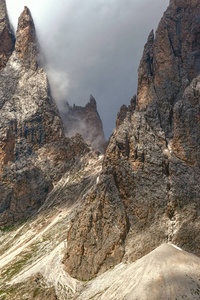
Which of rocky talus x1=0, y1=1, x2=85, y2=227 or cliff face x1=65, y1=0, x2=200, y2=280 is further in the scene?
rocky talus x1=0, y1=1, x2=85, y2=227

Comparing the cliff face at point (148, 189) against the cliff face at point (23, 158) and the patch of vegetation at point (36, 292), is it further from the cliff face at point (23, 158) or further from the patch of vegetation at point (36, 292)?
the cliff face at point (23, 158)

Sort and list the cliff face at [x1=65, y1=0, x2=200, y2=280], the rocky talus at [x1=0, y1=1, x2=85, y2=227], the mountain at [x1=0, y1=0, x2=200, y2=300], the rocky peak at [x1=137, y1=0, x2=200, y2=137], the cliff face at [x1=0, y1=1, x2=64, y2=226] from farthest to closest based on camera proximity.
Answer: the rocky talus at [x1=0, y1=1, x2=85, y2=227]
the cliff face at [x1=0, y1=1, x2=64, y2=226]
the rocky peak at [x1=137, y1=0, x2=200, y2=137]
the cliff face at [x1=65, y1=0, x2=200, y2=280]
the mountain at [x1=0, y1=0, x2=200, y2=300]

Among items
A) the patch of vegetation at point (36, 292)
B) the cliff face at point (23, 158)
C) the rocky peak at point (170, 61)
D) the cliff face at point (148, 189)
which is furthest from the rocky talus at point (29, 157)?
the rocky peak at point (170, 61)

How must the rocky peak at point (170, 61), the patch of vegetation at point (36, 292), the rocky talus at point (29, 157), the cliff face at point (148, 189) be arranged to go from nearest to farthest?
the cliff face at point (148, 189), the patch of vegetation at point (36, 292), the rocky peak at point (170, 61), the rocky talus at point (29, 157)

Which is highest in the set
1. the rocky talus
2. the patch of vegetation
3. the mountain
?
the rocky talus

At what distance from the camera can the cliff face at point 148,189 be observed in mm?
72000

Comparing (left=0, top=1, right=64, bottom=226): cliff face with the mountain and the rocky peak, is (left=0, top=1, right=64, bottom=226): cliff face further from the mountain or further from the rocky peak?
the rocky peak

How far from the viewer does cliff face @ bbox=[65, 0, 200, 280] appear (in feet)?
236

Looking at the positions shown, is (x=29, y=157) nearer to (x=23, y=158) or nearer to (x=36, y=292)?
(x=23, y=158)

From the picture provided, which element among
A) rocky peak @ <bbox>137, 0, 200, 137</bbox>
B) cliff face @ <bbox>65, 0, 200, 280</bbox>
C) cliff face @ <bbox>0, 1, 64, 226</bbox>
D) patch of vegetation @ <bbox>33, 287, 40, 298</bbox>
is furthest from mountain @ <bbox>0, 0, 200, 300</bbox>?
cliff face @ <bbox>0, 1, 64, 226</bbox>

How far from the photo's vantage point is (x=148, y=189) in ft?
261

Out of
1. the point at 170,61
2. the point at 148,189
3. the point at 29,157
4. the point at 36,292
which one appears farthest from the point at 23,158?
the point at 148,189

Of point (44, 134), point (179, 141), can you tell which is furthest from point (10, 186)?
point (179, 141)

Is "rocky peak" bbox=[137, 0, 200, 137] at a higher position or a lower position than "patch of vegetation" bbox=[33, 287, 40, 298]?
higher
